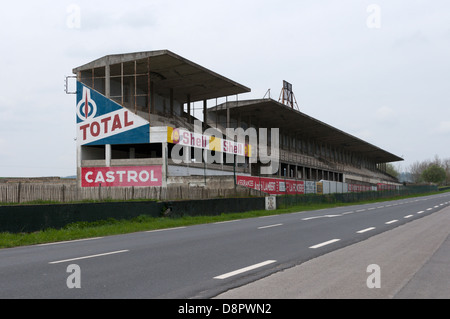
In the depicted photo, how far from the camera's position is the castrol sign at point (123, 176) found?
3984 cm

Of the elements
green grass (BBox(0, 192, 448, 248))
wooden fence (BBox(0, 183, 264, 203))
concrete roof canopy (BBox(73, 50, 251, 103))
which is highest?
concrete roof canopy (BBox(73, 50, 251, 103))

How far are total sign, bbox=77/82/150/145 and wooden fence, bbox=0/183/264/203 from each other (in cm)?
1348

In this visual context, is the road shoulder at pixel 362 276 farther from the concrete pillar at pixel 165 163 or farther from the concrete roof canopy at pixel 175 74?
the concrete roof canopy at pixel 175 74

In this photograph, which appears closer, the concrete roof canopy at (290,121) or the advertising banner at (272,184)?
the advertising banner at (272,184)

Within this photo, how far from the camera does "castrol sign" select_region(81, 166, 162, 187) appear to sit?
3984cm

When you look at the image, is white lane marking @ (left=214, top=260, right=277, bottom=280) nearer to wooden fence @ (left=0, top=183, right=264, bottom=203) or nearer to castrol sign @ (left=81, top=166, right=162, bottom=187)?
wooden fence @ (left=0, top=183, right=264, bottom=203)

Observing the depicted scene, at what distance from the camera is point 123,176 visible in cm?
4062

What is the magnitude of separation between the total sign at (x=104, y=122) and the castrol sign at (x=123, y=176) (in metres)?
2.47

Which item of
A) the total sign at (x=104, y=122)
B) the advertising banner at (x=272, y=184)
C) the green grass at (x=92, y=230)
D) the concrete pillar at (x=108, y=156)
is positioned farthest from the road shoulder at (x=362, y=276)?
the concrete pillar at (x=108, y=156)

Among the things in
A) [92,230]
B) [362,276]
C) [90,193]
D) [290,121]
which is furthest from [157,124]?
[362,276]

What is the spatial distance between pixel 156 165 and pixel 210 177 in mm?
7139

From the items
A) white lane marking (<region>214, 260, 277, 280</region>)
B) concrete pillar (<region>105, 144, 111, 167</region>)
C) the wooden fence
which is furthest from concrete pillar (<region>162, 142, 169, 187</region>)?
white lane marking (<region>214, 260, 277, 280</region>)
